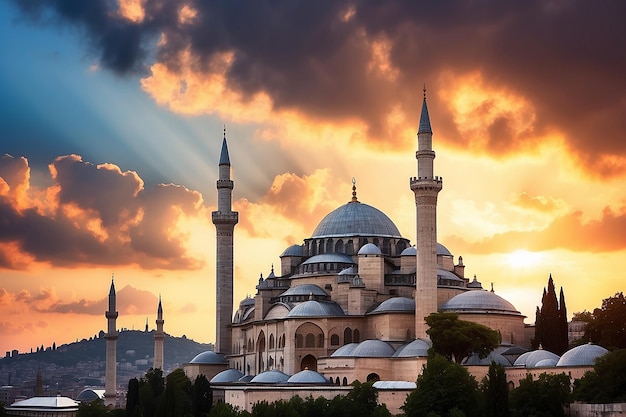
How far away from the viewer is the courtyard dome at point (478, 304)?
46.8 metres

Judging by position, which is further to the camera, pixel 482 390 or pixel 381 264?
pixel 381 264

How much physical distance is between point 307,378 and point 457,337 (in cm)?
601

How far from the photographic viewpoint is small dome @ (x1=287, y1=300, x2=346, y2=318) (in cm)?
4950

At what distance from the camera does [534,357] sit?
4262cm

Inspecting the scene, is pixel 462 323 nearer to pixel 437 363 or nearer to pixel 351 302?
pixel 437 363

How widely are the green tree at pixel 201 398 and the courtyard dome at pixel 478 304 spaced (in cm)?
971

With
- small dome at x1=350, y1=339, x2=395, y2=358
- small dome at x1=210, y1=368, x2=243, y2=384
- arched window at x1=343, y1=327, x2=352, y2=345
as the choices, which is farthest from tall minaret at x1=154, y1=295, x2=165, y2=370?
small dome at x1=350, y1=339, x2=395, y2=358

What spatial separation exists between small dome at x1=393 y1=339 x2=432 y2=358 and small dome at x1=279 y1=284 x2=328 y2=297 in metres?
6.90

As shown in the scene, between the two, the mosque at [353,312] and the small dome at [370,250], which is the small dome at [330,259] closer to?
the mosque at [353,312]

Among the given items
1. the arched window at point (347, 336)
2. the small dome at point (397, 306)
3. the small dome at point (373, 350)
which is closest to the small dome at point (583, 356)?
the small dome at point (373, 350)

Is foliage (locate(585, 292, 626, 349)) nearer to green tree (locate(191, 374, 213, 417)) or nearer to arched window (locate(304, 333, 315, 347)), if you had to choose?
arched window (locate(304, 333, 315, 347))

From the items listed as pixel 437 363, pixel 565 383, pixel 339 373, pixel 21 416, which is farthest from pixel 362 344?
pixel 21 416

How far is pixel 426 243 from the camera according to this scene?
45.8m

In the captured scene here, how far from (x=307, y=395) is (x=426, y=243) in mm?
7365
